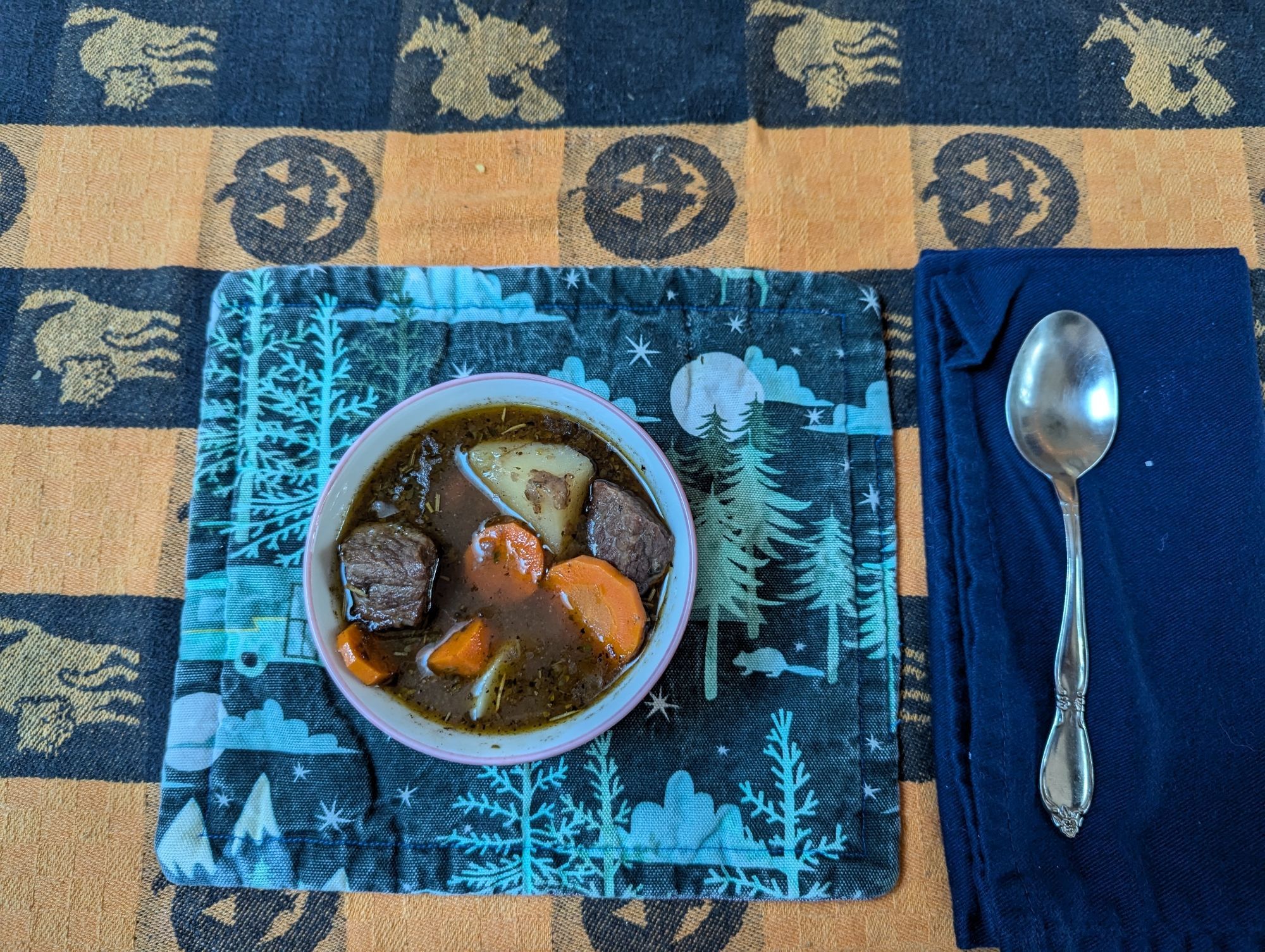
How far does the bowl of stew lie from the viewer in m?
1.04

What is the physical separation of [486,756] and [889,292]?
0.96 metres

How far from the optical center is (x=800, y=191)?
1402mm

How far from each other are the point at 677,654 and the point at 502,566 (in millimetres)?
312

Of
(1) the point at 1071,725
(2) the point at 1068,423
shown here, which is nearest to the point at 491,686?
(1) the point at 1071,725

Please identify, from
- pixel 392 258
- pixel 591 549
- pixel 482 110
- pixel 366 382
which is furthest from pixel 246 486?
pixel 482 110

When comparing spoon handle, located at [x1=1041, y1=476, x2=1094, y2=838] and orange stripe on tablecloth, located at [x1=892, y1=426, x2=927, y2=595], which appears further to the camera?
orange stripe on tablecloth, located at [x1=892, y1=426, x2=927, y2=595]

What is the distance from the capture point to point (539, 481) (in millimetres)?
1104

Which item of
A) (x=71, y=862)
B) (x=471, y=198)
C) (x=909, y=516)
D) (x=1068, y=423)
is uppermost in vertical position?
(x=471, y=198)

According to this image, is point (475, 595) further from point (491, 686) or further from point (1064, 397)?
point (1064, 397)

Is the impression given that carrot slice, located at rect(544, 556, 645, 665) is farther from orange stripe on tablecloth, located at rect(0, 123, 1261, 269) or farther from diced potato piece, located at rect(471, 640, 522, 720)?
orange stripe on tablecloth, located at rect(0, 123, 1261, 269)

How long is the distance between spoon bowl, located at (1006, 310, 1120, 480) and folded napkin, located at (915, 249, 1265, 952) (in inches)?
0.9

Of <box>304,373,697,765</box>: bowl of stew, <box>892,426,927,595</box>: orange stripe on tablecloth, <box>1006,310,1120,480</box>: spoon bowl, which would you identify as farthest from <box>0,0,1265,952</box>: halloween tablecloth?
<box>304,373,697,765</box>: bowl of stew

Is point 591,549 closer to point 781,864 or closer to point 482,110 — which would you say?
point 781,864

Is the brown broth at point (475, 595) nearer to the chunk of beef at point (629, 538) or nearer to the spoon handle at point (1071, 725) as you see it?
the chunk of beef at point (629, 538)
